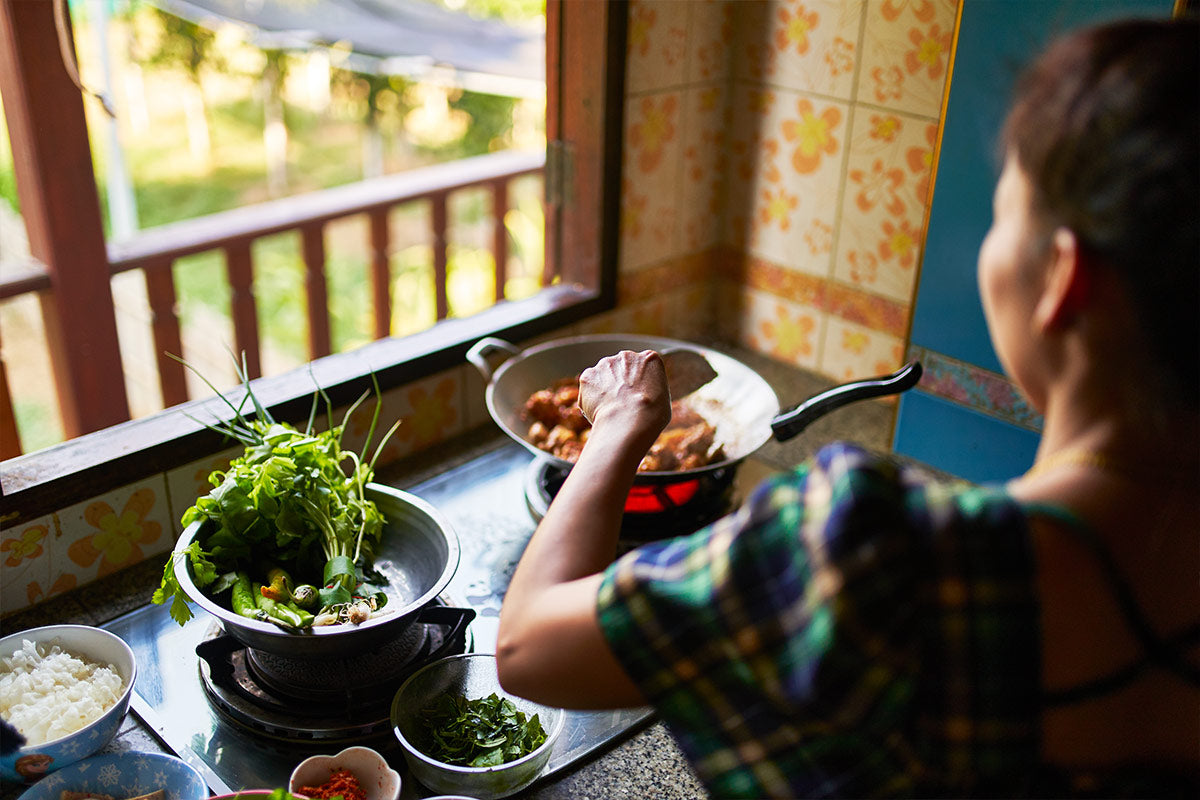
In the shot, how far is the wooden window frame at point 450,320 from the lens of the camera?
1388mm

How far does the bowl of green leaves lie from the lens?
0.98 m

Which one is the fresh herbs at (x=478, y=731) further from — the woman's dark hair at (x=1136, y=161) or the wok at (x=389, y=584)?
the woman's dark hair at (x=1136, y=161)

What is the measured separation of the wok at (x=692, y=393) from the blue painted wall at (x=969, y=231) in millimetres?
289

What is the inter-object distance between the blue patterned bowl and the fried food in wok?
60 cm

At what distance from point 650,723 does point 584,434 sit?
452mm

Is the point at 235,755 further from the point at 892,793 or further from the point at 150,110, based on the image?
the point at 150,110

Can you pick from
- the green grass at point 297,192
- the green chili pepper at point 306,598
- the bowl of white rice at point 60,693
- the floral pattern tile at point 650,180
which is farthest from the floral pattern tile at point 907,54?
the green grass at point 297,192

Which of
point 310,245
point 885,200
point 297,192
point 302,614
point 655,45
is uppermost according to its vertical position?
point 655,45

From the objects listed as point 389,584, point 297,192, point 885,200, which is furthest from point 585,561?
point 297,192

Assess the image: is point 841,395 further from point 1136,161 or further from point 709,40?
point 709,40

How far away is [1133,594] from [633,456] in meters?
0.41

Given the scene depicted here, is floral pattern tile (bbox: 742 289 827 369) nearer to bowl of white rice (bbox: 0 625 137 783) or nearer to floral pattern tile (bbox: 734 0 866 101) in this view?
floral pattern tile (bbox: 734 0 866 101)

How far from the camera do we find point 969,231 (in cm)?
144

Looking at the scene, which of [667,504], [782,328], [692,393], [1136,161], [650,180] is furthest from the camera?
[782,328]
